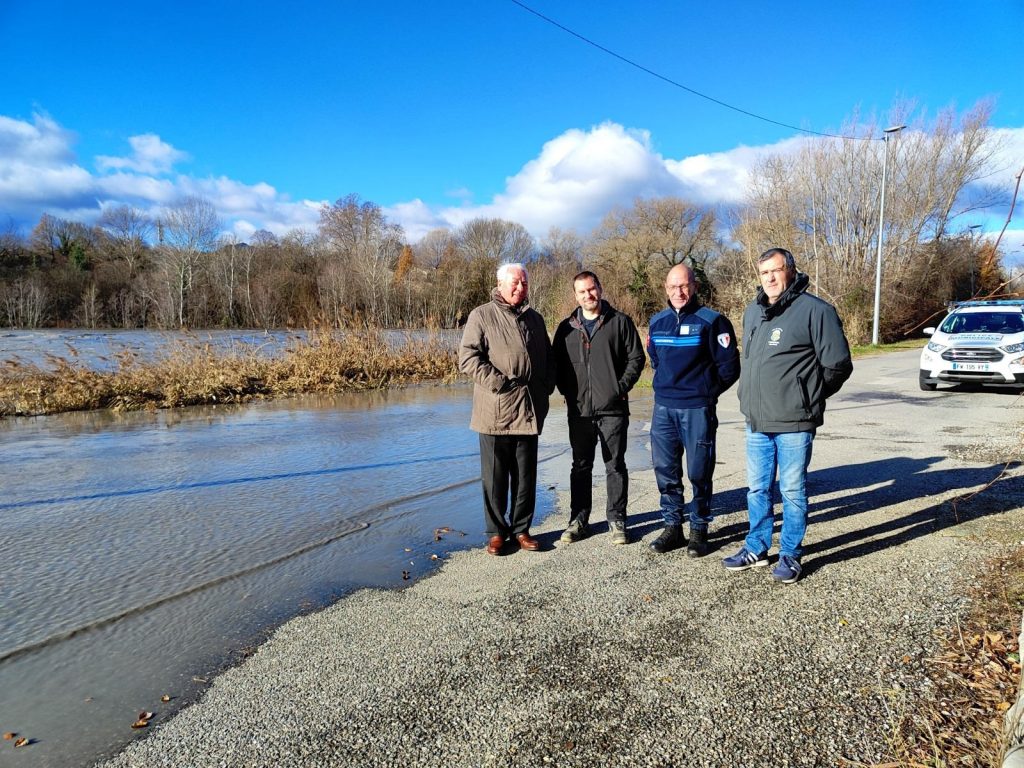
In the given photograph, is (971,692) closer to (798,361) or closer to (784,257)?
(798,361)

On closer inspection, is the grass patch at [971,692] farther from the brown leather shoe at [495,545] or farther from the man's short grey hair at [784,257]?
the brown leather shoe at [495,545]

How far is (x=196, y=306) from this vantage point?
167 ft

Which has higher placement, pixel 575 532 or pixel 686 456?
pixel 686 456

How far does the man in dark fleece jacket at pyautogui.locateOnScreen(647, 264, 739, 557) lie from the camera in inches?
179

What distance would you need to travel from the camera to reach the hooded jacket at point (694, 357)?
4.55 meters

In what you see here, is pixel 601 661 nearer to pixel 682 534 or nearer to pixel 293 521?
pixel 682 534

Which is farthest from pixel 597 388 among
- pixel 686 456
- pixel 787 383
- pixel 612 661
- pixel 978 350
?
pixel 978 350

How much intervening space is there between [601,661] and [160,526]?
4305 mm

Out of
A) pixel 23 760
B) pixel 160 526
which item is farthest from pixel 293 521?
pixel 23 760

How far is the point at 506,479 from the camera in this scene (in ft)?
16.0

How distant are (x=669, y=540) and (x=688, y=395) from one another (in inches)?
42.8

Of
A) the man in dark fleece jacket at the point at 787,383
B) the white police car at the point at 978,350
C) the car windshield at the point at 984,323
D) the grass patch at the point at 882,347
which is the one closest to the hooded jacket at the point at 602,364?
the man in dark fleece jacket at the point at 787,383

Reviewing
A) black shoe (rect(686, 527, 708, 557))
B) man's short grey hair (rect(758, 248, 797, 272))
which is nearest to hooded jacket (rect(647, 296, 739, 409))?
man's short grey hair (rect(758, 248, 797, 272))

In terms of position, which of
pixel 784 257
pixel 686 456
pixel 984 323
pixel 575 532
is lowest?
pixel 575 532
